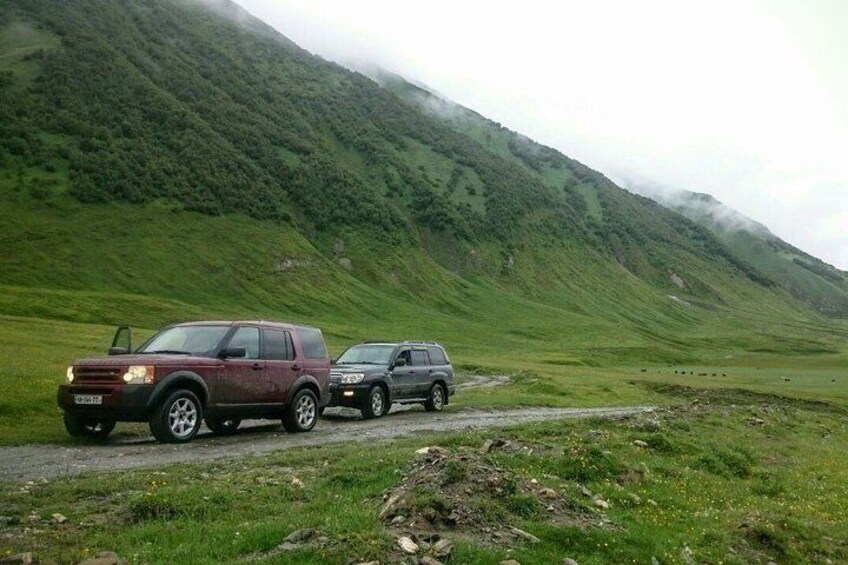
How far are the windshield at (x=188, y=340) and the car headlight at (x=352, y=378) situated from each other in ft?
24.2

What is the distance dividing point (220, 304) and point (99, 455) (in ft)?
313

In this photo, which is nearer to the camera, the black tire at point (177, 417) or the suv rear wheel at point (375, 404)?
the black tire at point (177, 417)

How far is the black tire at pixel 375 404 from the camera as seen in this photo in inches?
985

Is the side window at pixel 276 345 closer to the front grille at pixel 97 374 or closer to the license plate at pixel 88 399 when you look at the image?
the front grille at pixel 97 374

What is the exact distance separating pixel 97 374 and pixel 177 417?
1943mm

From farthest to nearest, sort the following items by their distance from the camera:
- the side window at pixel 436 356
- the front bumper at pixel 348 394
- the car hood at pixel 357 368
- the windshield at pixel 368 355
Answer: the side window at pixel 436 356 < the windshield at pixel 368 355 < the car hood at pixel 357 368 < the front bumper at pixel 348 394

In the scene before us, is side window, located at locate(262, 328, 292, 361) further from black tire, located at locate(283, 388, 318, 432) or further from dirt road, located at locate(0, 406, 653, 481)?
dirt road, located at locate(0, 406, 653, 481)

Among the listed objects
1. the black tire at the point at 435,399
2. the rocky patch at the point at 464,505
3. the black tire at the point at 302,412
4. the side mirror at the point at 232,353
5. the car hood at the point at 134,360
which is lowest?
the black tire at the point at 435,399

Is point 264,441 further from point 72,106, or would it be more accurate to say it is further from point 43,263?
point 72,106

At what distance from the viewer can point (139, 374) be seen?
15492mm

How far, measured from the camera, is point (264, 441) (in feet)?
57.6

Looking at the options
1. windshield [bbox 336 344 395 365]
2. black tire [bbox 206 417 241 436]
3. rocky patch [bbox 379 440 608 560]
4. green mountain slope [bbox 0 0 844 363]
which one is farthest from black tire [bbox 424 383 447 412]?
green mountain slope [bbox 0 0 844 363]

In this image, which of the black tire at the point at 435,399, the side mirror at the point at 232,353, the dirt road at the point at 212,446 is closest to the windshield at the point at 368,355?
the dirt road at the point at 212,446

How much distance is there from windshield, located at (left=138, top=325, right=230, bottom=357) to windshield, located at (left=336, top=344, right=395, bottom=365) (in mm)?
8901
